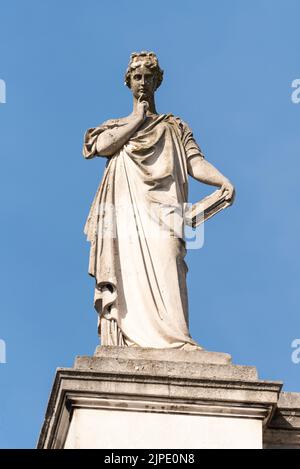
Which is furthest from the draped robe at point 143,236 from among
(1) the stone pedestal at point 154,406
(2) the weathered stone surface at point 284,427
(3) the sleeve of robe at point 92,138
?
(2) the weathered stone surface at point 284,427

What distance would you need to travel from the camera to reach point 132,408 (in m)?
17.4

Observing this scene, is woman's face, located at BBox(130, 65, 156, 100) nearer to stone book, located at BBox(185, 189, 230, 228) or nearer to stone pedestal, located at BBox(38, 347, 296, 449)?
stone book, located at BBox(185, 189, 230, 228)

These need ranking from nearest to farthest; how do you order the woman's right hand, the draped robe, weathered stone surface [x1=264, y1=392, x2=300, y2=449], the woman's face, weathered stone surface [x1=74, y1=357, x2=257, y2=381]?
1. weathered stone surface [x1=74, y1=357, x2=257, y2=381]
2. weathered stone surface [x1=264, y1=392, x2=300, y2=449]
3. the draped robe
4. the woman's right hand
5. the woman's face

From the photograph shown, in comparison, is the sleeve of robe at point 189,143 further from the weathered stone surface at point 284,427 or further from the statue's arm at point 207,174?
the weathered stone surface at point 284,427

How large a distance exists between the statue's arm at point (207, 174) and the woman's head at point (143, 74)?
111cm

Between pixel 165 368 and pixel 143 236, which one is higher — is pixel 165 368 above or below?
A: below

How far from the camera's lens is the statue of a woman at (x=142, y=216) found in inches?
741

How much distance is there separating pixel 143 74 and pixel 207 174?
5.10ft

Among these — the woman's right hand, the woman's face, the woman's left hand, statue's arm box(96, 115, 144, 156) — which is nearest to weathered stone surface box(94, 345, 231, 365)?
the woman's left hand

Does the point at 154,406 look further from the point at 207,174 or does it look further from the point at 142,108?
the point at 142,108

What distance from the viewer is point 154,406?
57.2 feet

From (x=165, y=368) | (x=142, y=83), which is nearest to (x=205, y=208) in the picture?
(x=142, y=83)

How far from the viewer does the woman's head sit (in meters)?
21.0

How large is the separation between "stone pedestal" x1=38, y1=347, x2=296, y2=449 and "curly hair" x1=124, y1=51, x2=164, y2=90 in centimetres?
473
